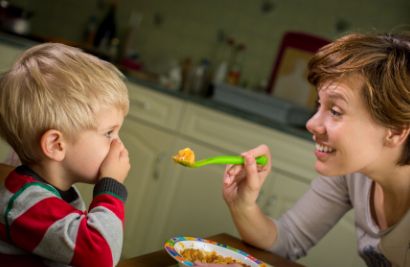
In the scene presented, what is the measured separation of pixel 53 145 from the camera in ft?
2.93

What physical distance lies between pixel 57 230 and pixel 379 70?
27.9 inches

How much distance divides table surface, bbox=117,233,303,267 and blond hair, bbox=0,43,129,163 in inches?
9.2

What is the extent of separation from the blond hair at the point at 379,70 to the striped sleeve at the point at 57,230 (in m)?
0.60

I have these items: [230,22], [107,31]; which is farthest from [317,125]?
[107,31]

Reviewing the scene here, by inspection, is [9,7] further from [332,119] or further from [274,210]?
[332,119]

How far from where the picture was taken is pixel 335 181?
4.75ft

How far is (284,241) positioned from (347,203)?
22 cm

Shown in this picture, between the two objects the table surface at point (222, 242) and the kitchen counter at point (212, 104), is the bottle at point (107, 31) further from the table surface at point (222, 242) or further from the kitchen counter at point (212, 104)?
the table surface at point (222, 242)

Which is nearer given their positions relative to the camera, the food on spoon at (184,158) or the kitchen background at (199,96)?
the food on spoon at (184,158)

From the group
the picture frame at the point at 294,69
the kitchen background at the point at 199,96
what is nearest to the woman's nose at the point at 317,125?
the kitchen background at the point at 199,96

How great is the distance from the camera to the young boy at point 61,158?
821 mm

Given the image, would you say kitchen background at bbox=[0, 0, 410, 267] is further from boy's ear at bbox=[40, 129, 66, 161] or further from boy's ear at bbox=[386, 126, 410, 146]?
boy's ear at bbox=[386, 126, 410, 146]

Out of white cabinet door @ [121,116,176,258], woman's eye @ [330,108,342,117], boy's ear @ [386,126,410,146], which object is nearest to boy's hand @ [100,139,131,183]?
woman's eye @ [330,108,342,117]

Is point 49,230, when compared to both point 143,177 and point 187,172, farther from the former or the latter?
point 143,177
